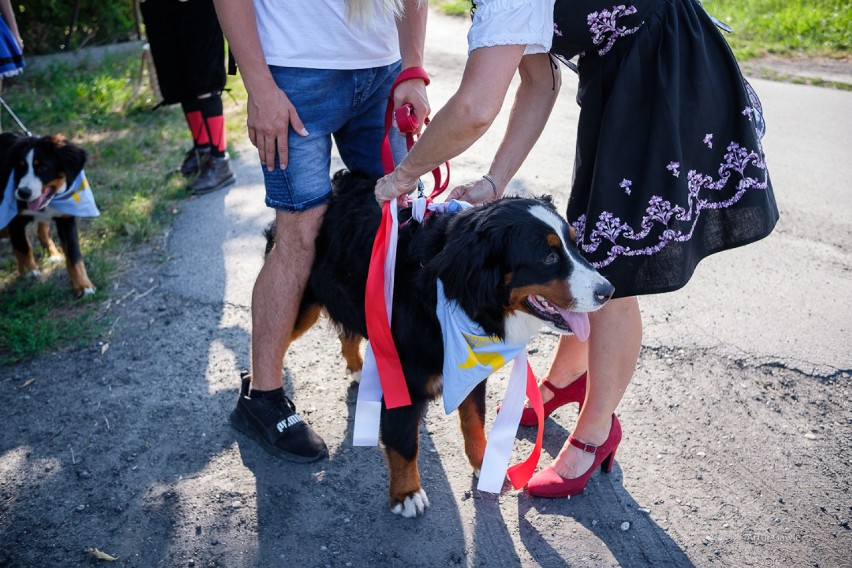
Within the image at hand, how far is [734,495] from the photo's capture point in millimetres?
2391

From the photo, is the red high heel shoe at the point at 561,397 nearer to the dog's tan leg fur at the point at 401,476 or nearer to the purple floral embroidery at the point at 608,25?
the dog's tan leg fur at the point at 401,476

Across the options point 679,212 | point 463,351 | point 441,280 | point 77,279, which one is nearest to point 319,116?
point 441,280

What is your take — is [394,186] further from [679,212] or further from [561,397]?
[561,397]

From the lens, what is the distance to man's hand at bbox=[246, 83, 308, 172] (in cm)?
215

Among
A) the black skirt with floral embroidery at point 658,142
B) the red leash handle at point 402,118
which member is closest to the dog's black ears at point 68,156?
the red leash handle at point 402,118

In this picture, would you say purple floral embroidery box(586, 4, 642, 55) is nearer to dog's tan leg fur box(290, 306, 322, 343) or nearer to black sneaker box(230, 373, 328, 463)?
dog's tan leg fur box(290, 306, 322, 343)

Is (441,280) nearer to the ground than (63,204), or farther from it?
farther from it

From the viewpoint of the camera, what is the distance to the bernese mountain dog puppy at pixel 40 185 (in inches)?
142

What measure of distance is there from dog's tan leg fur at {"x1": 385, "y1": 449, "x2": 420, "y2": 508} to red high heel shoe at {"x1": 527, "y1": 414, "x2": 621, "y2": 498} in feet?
1.45

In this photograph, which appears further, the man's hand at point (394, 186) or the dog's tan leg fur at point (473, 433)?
the dog's tan leg fur at point (473, 433)

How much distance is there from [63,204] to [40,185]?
0.49 feet

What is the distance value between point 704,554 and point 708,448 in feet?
1.69

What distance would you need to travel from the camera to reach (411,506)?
2.36m

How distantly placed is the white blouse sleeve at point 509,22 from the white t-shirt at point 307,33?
0.63m
